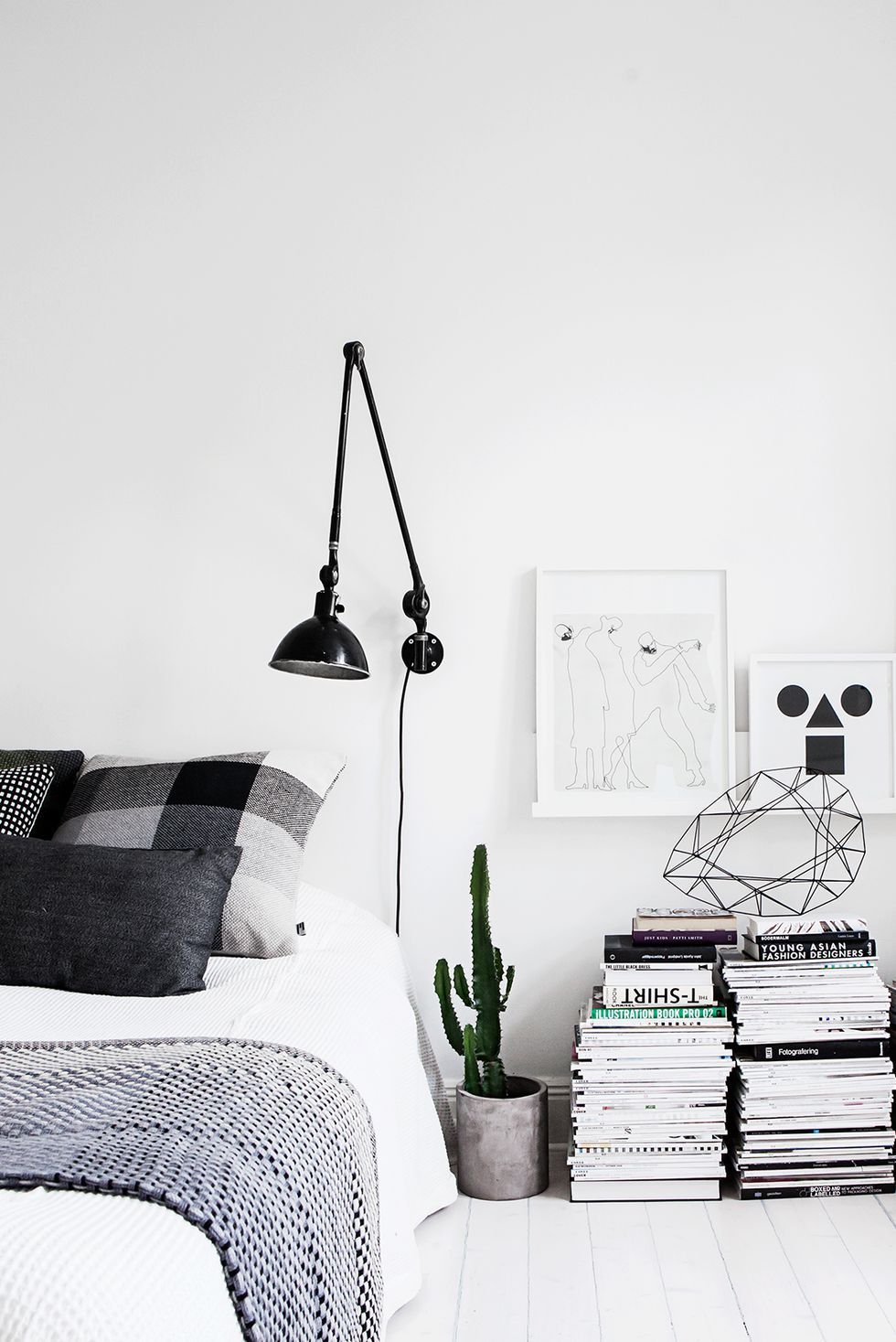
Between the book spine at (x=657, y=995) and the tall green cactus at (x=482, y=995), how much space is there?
22 cm

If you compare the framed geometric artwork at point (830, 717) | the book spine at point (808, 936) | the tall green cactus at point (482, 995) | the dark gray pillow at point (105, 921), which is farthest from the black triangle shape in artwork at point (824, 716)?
the dark gray pillow at point (105, 921)

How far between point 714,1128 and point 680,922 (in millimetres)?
400

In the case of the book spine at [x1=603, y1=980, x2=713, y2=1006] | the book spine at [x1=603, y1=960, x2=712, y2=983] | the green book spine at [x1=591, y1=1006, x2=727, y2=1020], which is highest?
the book spine at [x1=603, y1=960, x2=712, y2=983]

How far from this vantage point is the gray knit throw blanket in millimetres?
1010

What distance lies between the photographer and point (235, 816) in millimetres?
2238

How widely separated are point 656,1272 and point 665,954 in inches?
23.4

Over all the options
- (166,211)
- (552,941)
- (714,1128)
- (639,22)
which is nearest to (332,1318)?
(714,1128)

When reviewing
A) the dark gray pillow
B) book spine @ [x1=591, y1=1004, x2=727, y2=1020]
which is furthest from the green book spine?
the dark gray pillow

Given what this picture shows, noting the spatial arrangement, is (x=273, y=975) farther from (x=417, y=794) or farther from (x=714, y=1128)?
(x=714, y=1128)

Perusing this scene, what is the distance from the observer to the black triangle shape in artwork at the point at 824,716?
98.4 inches

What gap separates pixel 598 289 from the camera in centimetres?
259

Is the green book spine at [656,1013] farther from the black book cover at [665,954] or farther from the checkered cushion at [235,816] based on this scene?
the checkered cushion at [235,816]

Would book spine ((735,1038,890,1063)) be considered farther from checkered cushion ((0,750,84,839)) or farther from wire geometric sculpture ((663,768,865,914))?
checkered cushion ((0,750,84,839))

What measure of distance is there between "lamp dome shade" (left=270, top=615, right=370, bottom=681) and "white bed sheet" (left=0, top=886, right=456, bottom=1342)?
52 cm
